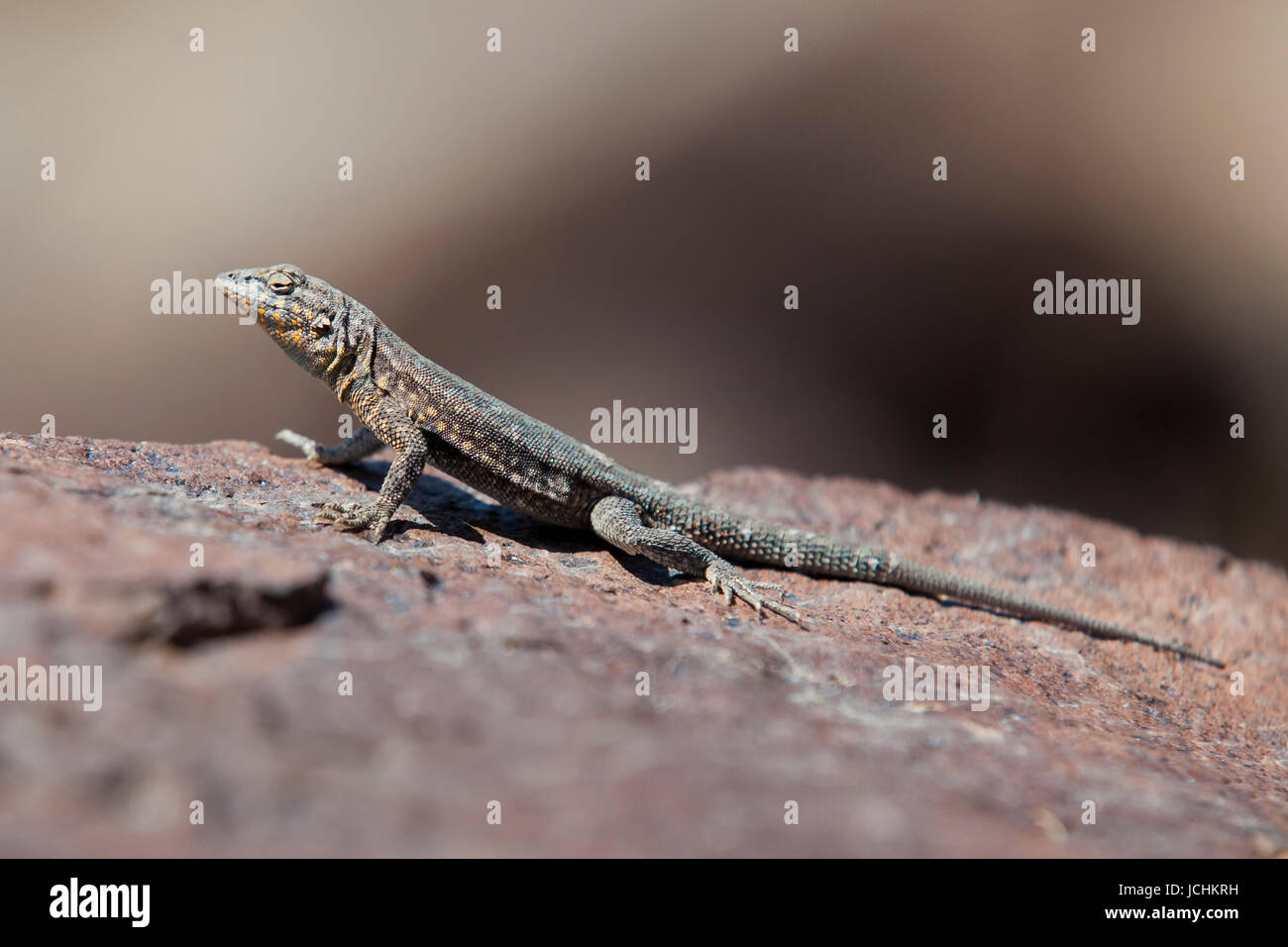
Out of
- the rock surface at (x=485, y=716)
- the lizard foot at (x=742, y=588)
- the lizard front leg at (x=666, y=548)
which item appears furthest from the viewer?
the lizard front leg at (x=666, y=548)

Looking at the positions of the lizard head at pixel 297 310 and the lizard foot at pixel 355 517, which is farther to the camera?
the lizard head at pixel 297 310

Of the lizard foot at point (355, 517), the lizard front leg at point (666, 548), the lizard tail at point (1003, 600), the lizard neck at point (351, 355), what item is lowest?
the lizard tail at point (1003, 600)

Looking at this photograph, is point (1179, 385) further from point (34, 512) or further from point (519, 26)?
point (34, 512)

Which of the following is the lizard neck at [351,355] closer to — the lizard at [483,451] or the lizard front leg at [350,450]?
the lizard at [483,451]

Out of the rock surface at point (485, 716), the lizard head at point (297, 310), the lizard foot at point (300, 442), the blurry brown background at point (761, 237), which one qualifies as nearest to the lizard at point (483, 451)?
the lizard head at point (297, 310)

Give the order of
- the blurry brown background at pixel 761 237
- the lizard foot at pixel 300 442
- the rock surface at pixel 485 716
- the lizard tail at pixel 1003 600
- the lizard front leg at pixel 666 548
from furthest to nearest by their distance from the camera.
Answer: the blurry brown background at pixel 761 237, the lizard foot at pixel 300 442, the lizard tail at pixel 1003 600, the lizard front leg at pixel 666 548, the rock surface at pixel 485 716

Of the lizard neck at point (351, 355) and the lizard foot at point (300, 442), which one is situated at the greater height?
the lizard neck at point (351, 355)

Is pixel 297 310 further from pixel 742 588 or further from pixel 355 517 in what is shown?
pixel 742 588
